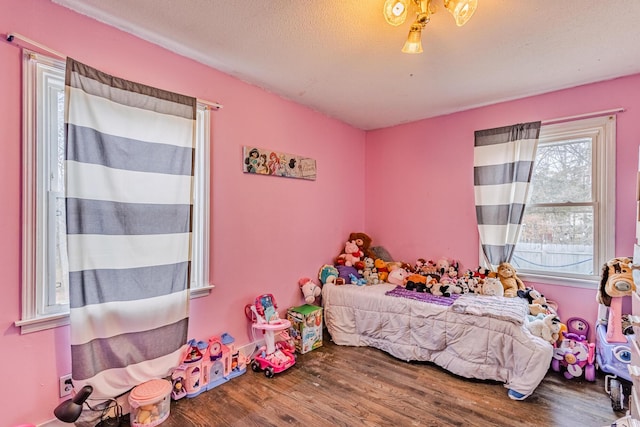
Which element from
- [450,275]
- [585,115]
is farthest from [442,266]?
[585,115]

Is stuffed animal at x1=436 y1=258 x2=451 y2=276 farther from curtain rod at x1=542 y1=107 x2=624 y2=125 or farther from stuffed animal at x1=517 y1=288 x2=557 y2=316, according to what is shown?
curtain rod at x1=542 y1=107 x2=624 y2=125

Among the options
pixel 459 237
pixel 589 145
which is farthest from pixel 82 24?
pixel 589 145

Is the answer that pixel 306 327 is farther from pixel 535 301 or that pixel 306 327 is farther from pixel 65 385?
pixel 535 301

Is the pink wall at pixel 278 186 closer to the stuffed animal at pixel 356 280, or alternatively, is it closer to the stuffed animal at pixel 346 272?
the stuffed animal at pixel 346 272

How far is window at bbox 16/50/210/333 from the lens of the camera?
151 cm

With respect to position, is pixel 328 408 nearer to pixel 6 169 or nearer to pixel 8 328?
pixel 8 328

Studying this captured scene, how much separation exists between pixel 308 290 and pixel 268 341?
68 centimetres

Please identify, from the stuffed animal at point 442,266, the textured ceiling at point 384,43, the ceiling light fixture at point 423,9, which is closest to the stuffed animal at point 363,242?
the stuffed animal at point 442,266

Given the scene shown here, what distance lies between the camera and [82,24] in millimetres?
1667

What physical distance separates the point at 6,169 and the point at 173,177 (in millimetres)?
773

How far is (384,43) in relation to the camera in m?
1.92

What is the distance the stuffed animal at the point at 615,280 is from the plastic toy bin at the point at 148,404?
3019 millimetres

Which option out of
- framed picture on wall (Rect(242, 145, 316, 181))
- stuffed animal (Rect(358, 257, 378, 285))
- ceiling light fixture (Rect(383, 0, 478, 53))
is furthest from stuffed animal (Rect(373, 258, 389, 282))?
ceiling light fixture (Rect(383, 0, 478, 53))

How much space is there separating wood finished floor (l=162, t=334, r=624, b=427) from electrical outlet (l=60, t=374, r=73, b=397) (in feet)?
1.85
